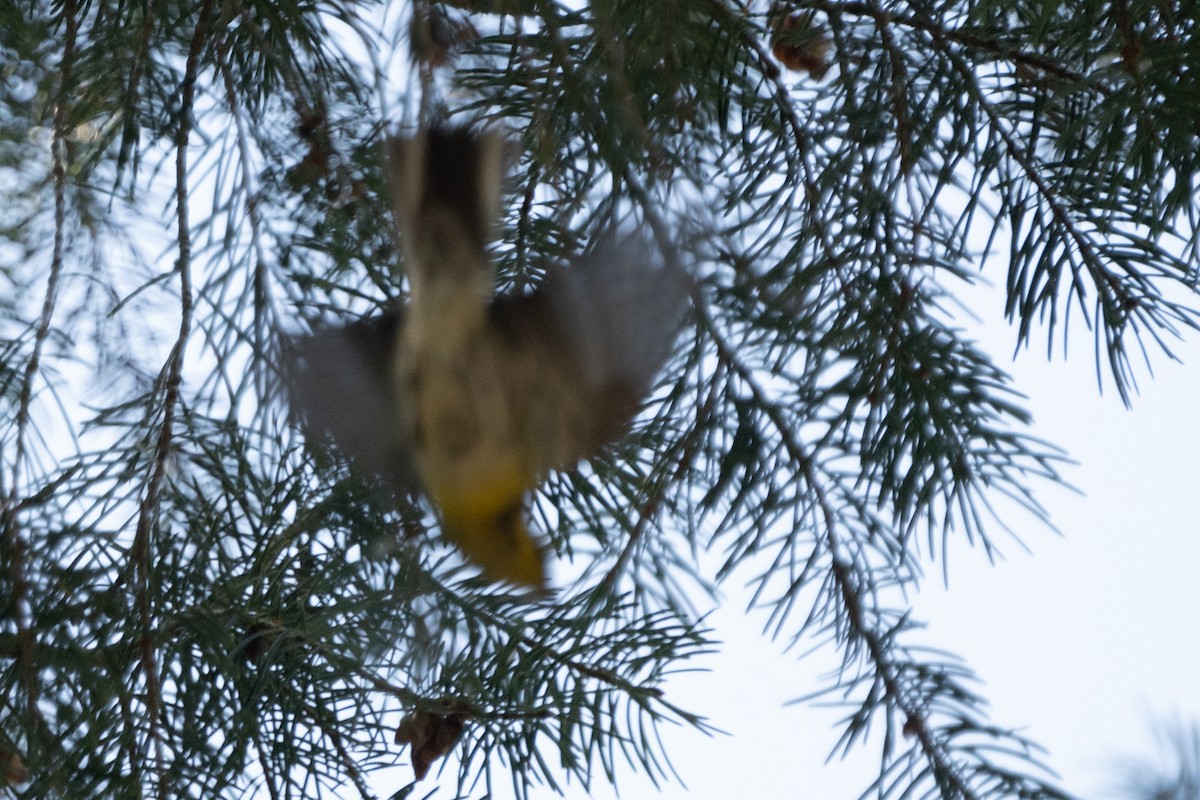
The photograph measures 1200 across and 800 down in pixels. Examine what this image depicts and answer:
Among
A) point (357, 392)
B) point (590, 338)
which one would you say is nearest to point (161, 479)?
point (357, 392)

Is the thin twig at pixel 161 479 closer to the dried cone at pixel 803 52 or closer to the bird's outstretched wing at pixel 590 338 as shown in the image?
the bird's outstretched wing at pixel 590 338

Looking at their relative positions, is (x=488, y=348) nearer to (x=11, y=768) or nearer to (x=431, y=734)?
(x=431, y=734)

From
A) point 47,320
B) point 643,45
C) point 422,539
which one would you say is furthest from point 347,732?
point 643,45

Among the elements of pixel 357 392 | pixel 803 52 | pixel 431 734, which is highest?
pixel 803 52

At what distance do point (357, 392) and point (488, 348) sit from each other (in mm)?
76

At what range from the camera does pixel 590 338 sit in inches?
16.0

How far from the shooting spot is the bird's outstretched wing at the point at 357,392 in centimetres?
43

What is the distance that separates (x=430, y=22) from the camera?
399 mm

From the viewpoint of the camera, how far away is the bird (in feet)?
1.28

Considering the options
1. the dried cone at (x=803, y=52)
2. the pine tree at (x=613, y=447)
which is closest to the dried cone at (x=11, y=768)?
the pine tree at (x=613, y=447)

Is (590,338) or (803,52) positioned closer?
(590,338)

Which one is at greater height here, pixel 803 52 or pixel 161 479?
pixel 803 52

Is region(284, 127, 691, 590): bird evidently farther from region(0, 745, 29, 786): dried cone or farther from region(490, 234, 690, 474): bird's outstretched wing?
region(0, 745, 29, 786): dried cone

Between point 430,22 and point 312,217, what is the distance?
0.24 m
